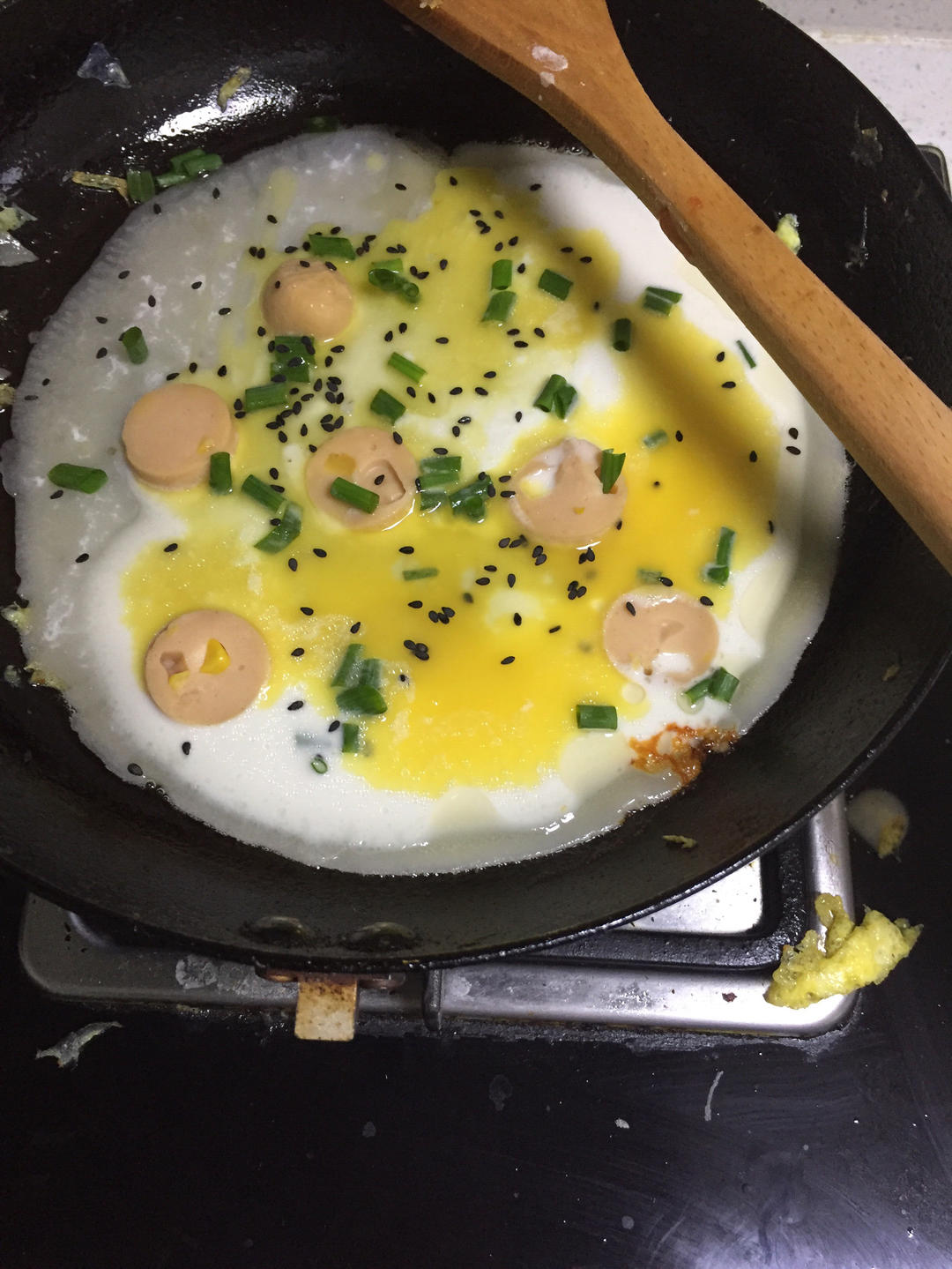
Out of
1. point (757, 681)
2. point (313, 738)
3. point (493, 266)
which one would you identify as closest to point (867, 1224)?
point (757, 681)

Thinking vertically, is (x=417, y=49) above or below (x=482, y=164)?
above

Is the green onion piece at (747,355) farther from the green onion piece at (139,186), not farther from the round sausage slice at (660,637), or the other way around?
the green onion piece at (139,186)

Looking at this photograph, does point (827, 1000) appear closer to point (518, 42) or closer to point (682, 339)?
point (682, 339)

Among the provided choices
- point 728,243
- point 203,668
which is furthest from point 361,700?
point 728,243

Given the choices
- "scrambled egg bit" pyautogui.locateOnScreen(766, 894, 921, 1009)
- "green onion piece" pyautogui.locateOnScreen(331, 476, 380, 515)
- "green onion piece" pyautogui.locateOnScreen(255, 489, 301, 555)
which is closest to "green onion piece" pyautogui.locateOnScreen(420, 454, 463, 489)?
"green onion piece" pyautogui.locateOnScreen(331, 476, 380, 515)

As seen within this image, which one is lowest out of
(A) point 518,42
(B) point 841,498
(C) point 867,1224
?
(C) point 867,1224

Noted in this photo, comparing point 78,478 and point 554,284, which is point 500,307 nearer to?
point 554,284
